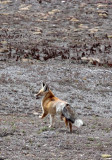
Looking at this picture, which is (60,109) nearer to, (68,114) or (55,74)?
(68,114)

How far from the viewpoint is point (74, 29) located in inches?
1180

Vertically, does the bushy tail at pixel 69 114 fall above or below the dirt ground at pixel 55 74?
above

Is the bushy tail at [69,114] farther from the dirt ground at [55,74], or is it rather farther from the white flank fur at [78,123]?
the dirt ground at [55,74]

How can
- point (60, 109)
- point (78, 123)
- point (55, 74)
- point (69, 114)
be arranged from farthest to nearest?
point (55, 74)
point (60, 109)
point (69, 114)
point (78, 123)

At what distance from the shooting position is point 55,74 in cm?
1905

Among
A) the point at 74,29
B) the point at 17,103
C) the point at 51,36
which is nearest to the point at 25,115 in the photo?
the point at 17,103

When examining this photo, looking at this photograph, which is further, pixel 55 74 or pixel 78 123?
pixel 55 74

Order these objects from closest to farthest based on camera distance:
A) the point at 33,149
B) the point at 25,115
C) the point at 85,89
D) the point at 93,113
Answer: the point at 33,149 < the point at 25,115 < the point at 93,113 < the point at 85,89

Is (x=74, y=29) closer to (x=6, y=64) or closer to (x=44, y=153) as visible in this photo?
(x=6, y=64)

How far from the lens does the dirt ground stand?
8.48 meters

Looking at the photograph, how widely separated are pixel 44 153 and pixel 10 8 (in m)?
28.3

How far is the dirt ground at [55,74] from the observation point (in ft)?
27.8

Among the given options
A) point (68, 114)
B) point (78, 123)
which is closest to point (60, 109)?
point (68, 114)

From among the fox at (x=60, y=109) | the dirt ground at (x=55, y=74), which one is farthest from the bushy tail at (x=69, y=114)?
the dirt ground at (x=55, y=74)
